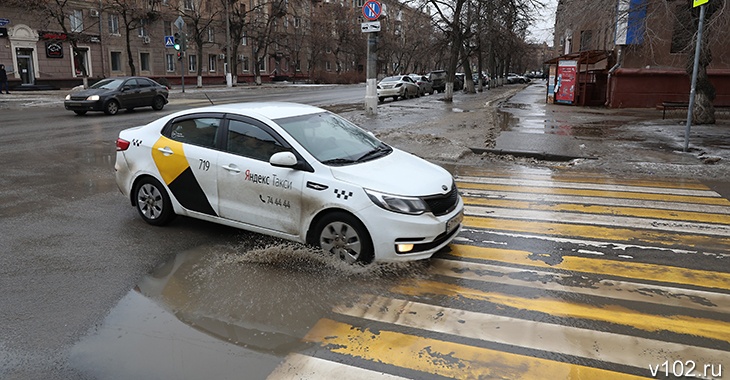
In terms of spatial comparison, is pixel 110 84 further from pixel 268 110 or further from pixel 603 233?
pixel 603 233

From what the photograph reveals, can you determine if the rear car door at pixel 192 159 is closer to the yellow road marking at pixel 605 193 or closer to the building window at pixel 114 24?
the yellow road marking at pixel 605 193

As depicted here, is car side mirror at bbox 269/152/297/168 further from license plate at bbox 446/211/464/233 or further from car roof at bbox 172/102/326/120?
license plate at bbox 446/211/464/233

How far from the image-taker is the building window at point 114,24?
150 ft

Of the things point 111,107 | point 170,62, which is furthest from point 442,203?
point 170,62

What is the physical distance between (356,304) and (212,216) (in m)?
2.27

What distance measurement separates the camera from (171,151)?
6.06m

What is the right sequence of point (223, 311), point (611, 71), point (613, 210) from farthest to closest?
1. point (611, 71)
2. point (613, 210)
3. point (223, 311)

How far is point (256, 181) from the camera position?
5391 mm

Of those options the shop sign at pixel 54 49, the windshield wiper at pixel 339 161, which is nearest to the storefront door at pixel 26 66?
the shop sign at pixel 54 49

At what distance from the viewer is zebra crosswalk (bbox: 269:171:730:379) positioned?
137 inches

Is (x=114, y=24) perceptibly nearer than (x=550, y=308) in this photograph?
No

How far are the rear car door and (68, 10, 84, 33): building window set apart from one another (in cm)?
4306

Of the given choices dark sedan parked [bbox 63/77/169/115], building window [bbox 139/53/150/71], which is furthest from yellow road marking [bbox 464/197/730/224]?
building window [bbox 139/53/150/71]

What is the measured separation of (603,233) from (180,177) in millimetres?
Answer: 4954
